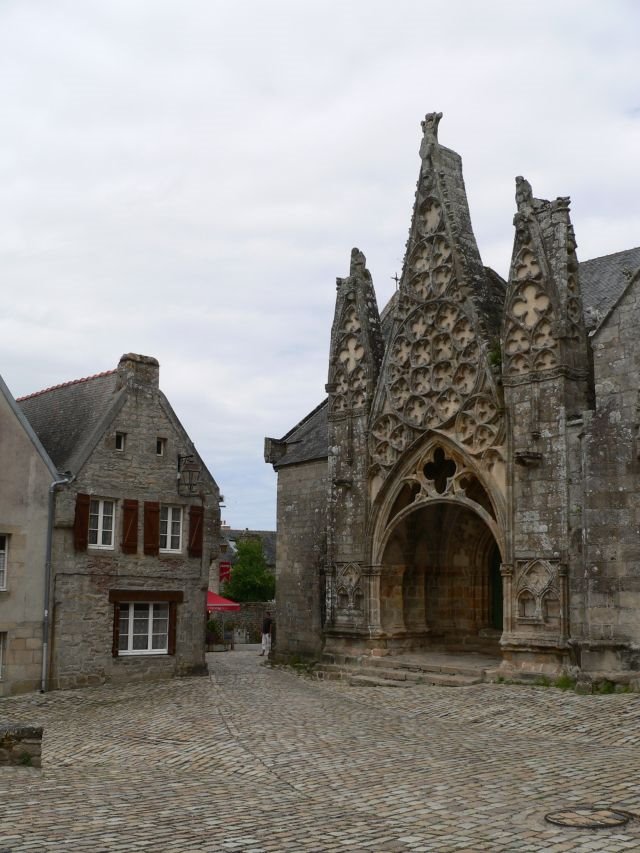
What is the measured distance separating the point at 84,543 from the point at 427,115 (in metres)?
12.5

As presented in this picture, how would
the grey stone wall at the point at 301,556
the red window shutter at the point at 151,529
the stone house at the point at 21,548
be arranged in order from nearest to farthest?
1. the stone house at the point at 21,548
2. the red window shutter at the point at 151,529
3. the grey stone wall at the point at 301,556

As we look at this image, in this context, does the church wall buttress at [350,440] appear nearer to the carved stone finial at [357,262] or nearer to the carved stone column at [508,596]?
the carved stone finial at [357,262]

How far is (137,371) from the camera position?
74.4 ft

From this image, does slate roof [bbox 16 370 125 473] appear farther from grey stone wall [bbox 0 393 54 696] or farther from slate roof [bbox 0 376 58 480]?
grey stone wall [bbox 0 393 54 696]

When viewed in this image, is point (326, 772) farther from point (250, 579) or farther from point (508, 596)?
point (250, 579)

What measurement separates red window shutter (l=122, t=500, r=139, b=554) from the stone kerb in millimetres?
10660

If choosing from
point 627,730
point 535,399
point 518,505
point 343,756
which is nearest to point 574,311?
point 535,399

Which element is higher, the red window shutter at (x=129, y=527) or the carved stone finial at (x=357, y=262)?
the carved stone finial at (x=357, y=262)

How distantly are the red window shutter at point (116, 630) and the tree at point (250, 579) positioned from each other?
34875 millimetres

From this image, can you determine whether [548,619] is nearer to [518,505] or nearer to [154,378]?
[518,505]

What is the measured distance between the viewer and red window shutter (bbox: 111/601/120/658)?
21.0 meters

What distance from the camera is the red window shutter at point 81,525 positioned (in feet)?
67.5

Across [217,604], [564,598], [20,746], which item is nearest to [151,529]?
[217,604]

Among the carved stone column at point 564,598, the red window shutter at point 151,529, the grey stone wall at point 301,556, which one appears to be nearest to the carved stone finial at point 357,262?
the grey stone wall at point 301,556
